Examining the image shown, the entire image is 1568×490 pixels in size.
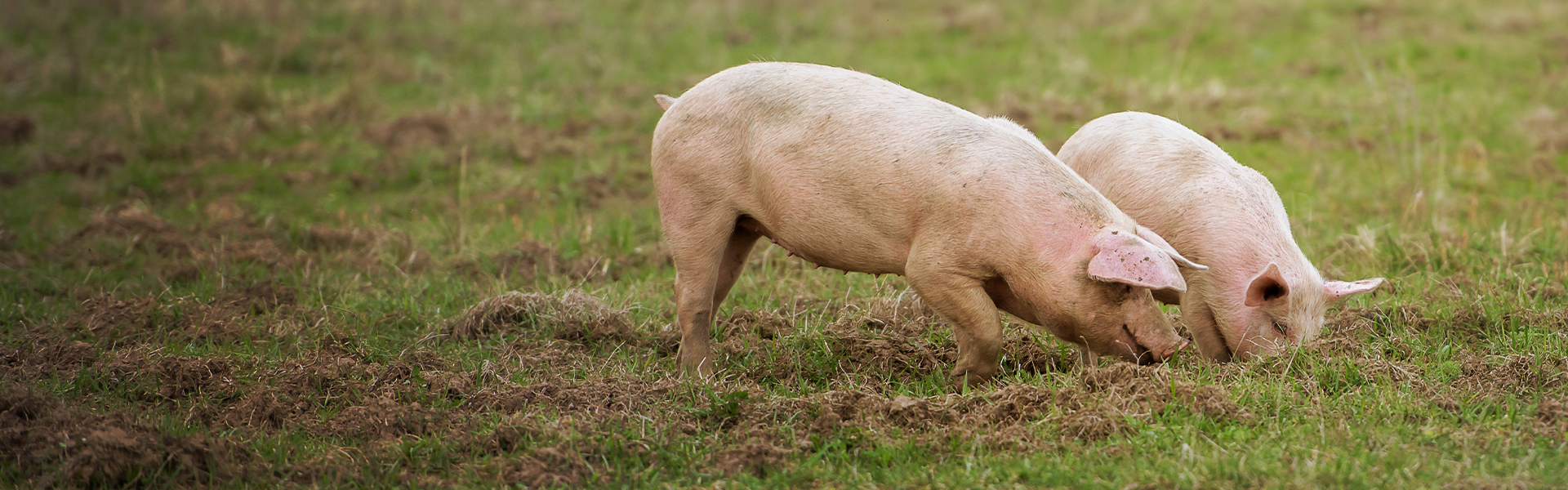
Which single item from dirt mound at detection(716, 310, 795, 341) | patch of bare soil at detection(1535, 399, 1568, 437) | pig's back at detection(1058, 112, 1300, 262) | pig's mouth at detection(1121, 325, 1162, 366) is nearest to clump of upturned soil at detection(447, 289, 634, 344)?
dirt mound at detection(716, 310, 795, 341)

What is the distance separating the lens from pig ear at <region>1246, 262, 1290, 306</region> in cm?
438

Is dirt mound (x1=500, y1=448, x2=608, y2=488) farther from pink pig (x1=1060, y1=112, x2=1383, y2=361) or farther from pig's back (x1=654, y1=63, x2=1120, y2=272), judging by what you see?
pink pig (x1=1060, y1=112, x2=1383, y2=361)

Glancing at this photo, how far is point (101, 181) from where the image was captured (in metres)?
9.32

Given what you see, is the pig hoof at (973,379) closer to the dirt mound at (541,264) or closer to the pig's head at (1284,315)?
the pig's head at (1284,315)

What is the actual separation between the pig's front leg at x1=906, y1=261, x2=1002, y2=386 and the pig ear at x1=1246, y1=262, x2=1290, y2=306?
940 millimetres

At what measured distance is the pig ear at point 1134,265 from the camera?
4.06 m

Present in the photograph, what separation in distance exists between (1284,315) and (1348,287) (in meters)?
0.26

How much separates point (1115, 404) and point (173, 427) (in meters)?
3.44

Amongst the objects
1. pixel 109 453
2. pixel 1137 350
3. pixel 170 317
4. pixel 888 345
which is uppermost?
pixel 1137 350

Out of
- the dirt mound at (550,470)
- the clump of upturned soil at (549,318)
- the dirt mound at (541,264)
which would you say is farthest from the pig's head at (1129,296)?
the dirt mound at (541,264)

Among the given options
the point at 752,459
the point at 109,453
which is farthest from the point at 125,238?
the point at 752,459

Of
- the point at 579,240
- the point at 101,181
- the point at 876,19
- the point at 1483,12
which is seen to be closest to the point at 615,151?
the point at 579,240

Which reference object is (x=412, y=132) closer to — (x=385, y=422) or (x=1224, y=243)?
(x=385, y=422)

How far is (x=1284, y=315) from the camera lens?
4.66 metres
